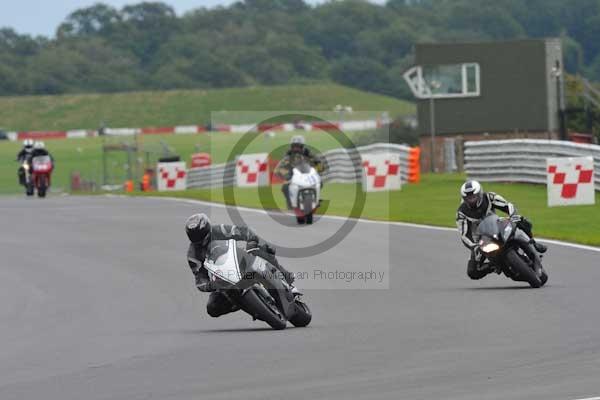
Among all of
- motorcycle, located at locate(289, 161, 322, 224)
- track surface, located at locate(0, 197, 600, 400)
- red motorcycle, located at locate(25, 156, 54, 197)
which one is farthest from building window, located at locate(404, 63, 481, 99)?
track surface, located at locate(0, 197, 600, 400)

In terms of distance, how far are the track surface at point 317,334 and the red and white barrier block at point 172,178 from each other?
22.3m

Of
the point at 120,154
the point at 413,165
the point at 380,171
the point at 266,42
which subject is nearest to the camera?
the point at 380,171

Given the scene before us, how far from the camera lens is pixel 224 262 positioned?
12.9 metres

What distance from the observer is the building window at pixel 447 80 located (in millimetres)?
51531

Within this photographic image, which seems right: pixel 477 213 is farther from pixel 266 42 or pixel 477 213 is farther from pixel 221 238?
pixel 266 42

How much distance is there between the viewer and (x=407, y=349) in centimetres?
1149

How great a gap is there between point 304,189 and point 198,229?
11889 millimetres

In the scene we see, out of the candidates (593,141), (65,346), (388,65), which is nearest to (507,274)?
(65,346)

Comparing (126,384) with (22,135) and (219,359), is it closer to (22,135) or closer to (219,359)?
(219,359)

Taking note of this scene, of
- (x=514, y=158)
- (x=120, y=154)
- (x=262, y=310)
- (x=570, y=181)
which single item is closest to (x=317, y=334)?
(x=262, y=310)

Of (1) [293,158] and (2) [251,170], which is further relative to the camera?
(2) [251,170]

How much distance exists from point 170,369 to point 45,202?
2624 cm

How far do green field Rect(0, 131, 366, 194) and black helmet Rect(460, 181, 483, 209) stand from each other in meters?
41.0

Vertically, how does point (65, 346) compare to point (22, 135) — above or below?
below
